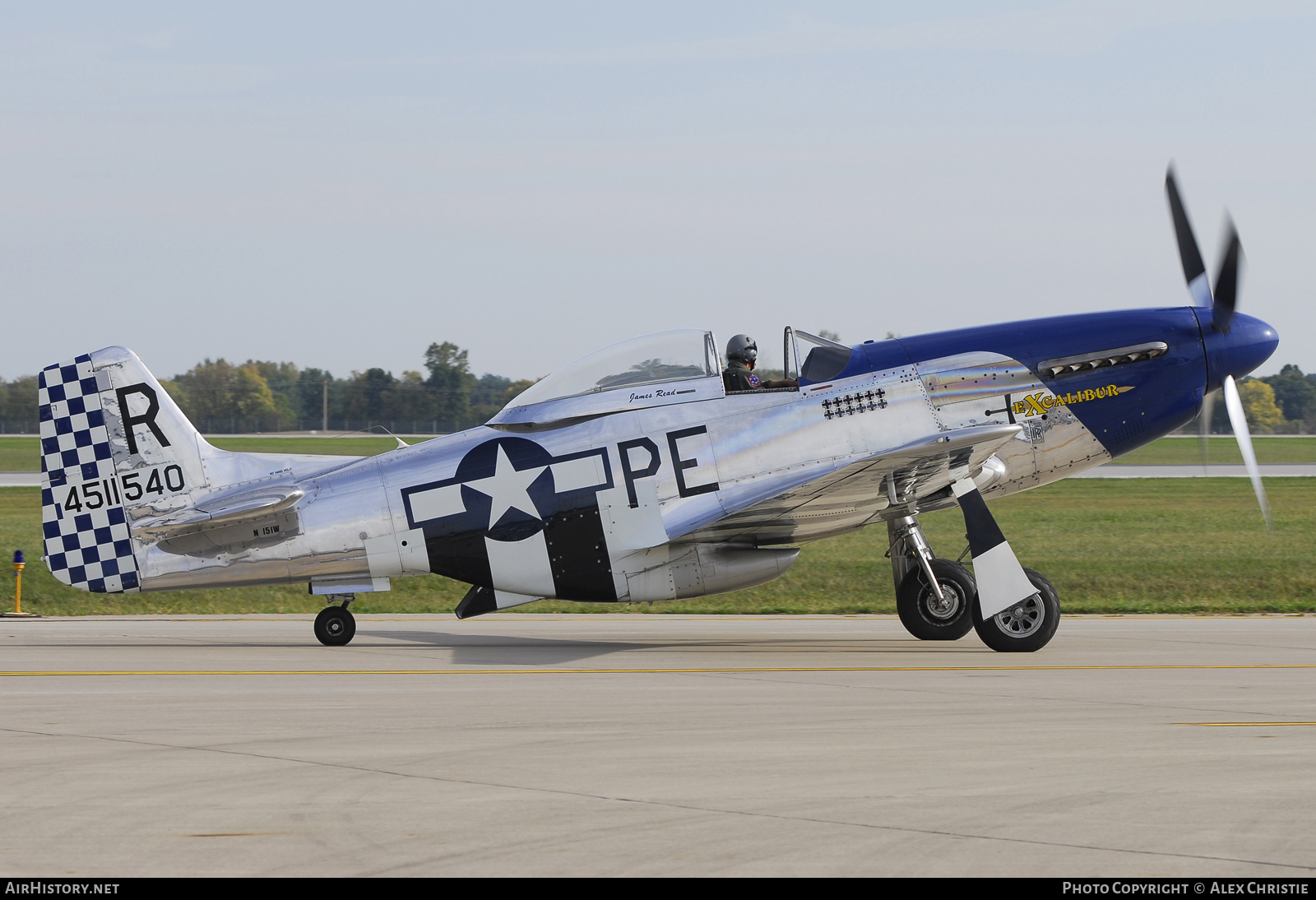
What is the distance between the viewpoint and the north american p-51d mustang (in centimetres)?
1148

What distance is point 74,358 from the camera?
38.3 ft

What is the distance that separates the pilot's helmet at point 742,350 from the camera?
38.5 ft

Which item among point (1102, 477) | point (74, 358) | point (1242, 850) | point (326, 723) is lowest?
point (1102, 477)

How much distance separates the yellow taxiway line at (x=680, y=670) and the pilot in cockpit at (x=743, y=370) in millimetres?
2647

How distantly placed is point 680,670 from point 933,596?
10.2ft

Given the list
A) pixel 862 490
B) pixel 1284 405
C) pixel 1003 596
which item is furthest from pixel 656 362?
pixel 1284 405

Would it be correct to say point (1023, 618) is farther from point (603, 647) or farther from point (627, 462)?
point (603, 647)

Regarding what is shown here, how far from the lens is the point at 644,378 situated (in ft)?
38.2

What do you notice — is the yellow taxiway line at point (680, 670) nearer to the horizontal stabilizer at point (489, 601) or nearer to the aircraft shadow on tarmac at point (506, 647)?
the aircraft shadow on tarmac at point (506, 647)

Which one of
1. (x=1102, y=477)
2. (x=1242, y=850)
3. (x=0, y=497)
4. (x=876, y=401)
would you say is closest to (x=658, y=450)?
(x=876, y=401)

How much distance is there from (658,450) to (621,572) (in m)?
1.19

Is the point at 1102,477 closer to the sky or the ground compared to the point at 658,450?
closer to the ground

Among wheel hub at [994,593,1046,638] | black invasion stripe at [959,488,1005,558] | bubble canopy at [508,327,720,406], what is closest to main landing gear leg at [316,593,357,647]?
bubble canopy at [508,327,720,406]
